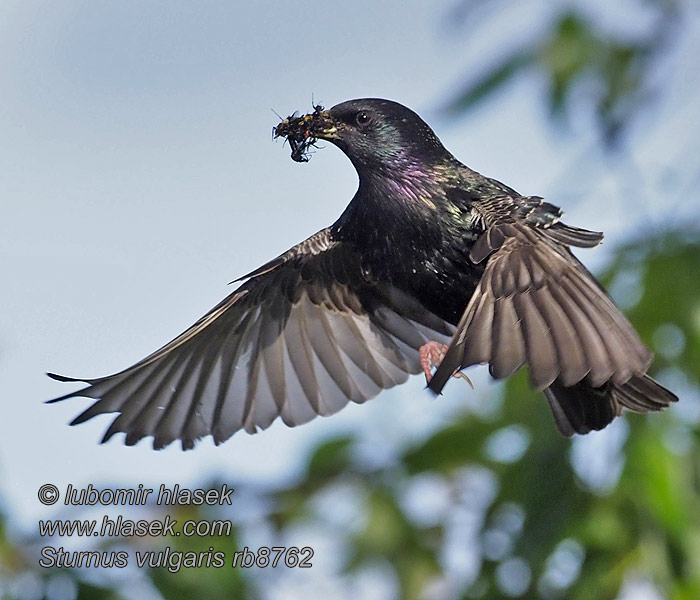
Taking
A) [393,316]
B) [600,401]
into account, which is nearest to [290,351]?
[393,316]

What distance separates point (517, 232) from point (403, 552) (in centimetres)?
161

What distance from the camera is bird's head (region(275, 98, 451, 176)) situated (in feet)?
14.0

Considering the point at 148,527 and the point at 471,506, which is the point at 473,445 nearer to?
the point at 471,506

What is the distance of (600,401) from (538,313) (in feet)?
2.03

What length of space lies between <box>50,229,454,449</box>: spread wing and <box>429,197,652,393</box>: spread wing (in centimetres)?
75

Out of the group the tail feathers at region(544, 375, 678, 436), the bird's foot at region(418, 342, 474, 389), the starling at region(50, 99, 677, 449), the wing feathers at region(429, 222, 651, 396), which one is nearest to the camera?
the wing feathers at region(429, 222, 651, 396)

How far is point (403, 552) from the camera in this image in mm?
5102

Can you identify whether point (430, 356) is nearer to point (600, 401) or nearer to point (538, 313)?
point (600, 401)

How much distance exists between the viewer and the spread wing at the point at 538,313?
3.45 metres

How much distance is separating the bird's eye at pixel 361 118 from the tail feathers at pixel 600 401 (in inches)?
41.7

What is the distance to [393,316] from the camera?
5082mm

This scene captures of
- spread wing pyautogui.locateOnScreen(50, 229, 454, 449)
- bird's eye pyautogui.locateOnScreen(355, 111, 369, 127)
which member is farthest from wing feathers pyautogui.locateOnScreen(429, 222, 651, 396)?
spread wing pyautogui.locateOnScreen(50, 229, 454, 449)

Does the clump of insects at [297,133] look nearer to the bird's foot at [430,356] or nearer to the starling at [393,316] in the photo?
the starling at [393,316]

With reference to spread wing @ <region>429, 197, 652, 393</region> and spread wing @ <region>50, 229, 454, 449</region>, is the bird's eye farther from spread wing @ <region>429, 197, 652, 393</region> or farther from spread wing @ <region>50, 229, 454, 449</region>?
spread wing @ <region>50, 229, 454, 449</region>
